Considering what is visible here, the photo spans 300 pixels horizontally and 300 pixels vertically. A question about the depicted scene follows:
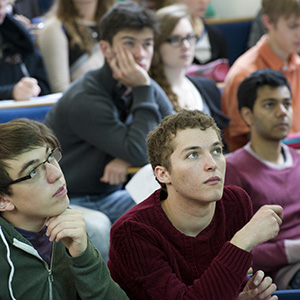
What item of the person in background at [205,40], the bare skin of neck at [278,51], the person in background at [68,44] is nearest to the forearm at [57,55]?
the person in background at [68,44]

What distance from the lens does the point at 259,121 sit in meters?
2.24

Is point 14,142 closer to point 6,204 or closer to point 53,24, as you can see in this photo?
point 6,204

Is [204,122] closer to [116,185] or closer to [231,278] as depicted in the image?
[231,278]

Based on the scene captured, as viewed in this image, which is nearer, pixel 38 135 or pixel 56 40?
pixel 38 135

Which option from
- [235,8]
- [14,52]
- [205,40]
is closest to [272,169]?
[14,52]

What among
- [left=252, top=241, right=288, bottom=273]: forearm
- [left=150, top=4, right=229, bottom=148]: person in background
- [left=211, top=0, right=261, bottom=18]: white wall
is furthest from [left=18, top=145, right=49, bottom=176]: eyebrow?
[left=211, top=0, right=261, bottom=18]: white wall

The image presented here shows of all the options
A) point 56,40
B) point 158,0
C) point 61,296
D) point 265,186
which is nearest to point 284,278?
point 265,186

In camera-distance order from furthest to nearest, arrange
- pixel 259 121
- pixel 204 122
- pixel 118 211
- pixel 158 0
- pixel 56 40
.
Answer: pixel 158 0 < pixel 56 40 < pixel 118 211 < pixel 259 121 < pixel 204 122

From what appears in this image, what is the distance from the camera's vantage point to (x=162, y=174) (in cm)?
153

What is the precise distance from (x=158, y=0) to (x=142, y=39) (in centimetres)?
177

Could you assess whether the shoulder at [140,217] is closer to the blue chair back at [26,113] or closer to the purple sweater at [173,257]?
the purple sweater at [173,257]

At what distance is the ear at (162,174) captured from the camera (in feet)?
5.00

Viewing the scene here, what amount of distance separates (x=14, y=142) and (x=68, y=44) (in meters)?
2.23

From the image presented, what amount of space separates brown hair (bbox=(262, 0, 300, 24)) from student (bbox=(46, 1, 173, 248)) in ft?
2.78
